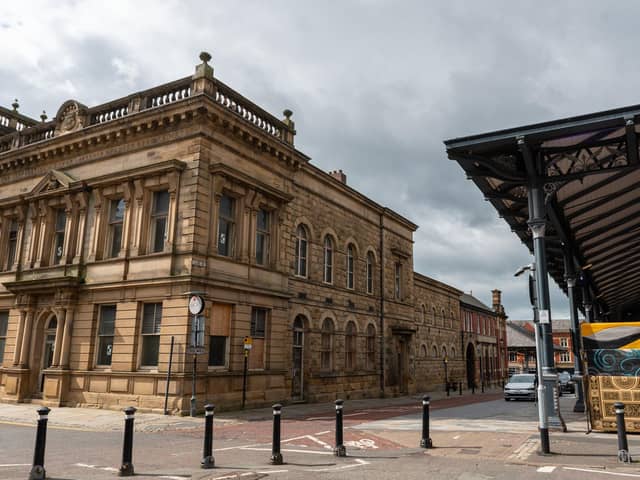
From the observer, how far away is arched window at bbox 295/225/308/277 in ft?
78.9

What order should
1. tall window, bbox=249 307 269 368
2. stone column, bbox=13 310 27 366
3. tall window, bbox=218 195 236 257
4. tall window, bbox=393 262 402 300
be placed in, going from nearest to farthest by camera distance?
tall window, bbox=218 195 236 257 < tall window, bbox=249 307 269 368 < stone column, bbox=13 310 27 366 < tall window, bbox=393 262 402 300

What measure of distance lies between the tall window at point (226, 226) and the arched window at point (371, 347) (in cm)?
1188

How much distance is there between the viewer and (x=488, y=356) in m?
56.4

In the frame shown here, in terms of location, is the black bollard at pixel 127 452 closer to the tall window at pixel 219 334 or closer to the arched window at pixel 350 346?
the tall window at pixel 219 334

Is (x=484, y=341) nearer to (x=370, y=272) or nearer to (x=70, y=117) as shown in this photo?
(x=370, y=272)

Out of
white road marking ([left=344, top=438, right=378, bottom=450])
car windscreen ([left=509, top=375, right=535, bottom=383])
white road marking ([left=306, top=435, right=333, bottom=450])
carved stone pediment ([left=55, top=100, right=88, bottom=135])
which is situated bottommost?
white road marking ([left=306, top=435, right=333, bottom=450])

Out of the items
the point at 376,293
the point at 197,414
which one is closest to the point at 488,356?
the point at 376,293

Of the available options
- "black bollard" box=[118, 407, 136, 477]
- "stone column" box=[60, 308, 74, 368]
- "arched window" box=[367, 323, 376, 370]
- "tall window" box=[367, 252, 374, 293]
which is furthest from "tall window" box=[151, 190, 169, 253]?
"tall window" box=[367, 252, 374, 293]

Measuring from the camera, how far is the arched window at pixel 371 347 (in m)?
29.1

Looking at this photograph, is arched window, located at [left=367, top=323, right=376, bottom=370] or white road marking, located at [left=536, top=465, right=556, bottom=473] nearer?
white road marking, located at [left=536, top=465, right=556, bottom=473]

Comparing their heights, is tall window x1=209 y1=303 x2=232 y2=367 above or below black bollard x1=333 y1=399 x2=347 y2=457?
above

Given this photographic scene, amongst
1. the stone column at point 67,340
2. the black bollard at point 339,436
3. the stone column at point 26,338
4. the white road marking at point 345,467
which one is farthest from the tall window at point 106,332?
the white road marking at point 345,467

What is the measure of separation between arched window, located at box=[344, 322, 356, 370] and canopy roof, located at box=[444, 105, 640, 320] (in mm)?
12065

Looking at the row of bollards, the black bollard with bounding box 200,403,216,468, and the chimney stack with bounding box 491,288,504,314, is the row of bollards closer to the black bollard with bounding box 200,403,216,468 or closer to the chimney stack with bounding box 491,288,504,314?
the black bollard with bounding box 200,403,216,468
